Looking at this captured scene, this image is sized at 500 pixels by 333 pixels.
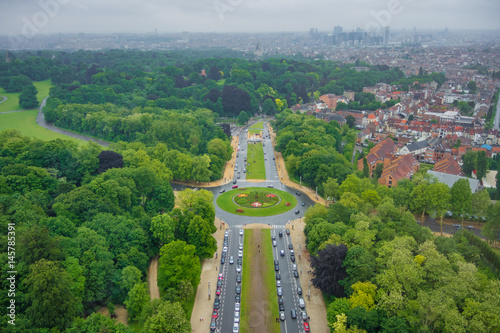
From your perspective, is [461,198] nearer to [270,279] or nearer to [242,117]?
[270,279]

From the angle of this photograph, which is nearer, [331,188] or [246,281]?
[246,281]

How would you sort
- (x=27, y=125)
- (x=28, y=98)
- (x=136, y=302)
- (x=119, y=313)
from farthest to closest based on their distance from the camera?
1. (x=28, y=98)
2. (x=27, y=125)
3. (x=119, y=313)
4. (x=136, y=302)

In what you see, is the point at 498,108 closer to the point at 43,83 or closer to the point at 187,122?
the point at 187,122

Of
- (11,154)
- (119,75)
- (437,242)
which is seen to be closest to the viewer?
→ (437,242)

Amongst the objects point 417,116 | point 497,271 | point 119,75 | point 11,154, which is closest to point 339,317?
point 497,271

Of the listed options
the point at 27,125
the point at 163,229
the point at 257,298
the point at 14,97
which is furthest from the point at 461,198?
the point at 14,97

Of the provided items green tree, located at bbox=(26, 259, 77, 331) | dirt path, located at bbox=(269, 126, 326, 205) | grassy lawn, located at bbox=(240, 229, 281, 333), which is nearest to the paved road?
dirt path, located at bbox=(269, 126, 326, 205)

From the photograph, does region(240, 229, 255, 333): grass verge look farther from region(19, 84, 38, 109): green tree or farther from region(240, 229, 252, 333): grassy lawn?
region(19, 84, 38, 109): green tree
